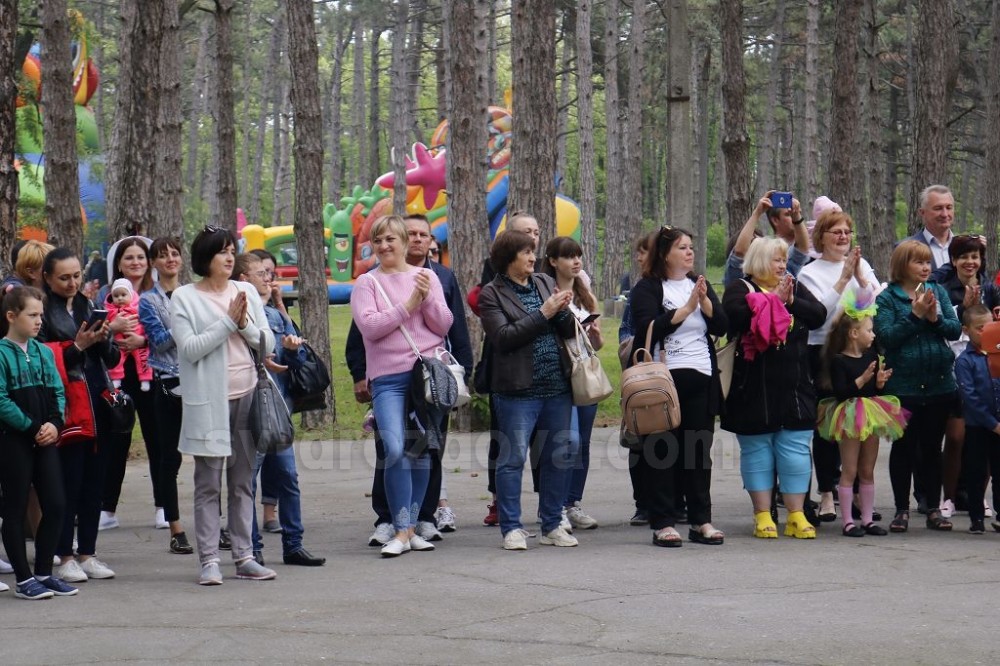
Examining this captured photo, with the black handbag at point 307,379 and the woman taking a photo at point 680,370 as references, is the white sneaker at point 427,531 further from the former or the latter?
the woman taking a photo at point 680,370

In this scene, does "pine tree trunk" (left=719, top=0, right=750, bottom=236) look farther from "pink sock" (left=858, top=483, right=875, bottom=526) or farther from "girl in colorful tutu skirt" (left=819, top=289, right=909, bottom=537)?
"pink sock" (left=858, top=483, right=875, bottom=526)

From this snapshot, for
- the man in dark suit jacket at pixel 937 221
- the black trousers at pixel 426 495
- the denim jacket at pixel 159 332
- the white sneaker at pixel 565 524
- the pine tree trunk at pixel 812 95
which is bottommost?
the white sneaker at pixel 565 524

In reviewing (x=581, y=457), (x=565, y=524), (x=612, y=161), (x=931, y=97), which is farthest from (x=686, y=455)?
(x=612, y=161)

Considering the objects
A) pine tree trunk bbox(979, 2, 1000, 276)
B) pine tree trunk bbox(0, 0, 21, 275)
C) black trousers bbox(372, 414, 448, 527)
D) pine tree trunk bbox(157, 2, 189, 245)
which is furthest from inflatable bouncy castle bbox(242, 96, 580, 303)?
black trousers bbox(372, 414, 448, 527)

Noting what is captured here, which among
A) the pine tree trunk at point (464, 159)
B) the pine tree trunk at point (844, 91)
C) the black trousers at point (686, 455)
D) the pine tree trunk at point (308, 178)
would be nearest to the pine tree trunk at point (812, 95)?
the pine tree trunk at point (844, 91)

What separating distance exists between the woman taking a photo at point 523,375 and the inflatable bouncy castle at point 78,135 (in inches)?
508

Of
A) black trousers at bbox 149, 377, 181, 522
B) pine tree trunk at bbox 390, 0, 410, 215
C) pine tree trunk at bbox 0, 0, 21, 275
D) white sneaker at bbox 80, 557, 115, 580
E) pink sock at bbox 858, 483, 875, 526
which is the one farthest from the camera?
pine tree trunk at bbox 390, 0, 410, 215

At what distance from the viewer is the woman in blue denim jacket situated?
7.72 meters

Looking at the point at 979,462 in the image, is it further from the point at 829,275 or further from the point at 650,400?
the point at 650,400

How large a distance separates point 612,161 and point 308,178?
23.9 m

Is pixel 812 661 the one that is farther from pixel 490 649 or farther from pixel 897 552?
pixel 897 552

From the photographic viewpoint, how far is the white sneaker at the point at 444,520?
9078mm

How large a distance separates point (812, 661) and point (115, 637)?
3.03 m

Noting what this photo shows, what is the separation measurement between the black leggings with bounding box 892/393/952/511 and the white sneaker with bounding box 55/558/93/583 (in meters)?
5.07
